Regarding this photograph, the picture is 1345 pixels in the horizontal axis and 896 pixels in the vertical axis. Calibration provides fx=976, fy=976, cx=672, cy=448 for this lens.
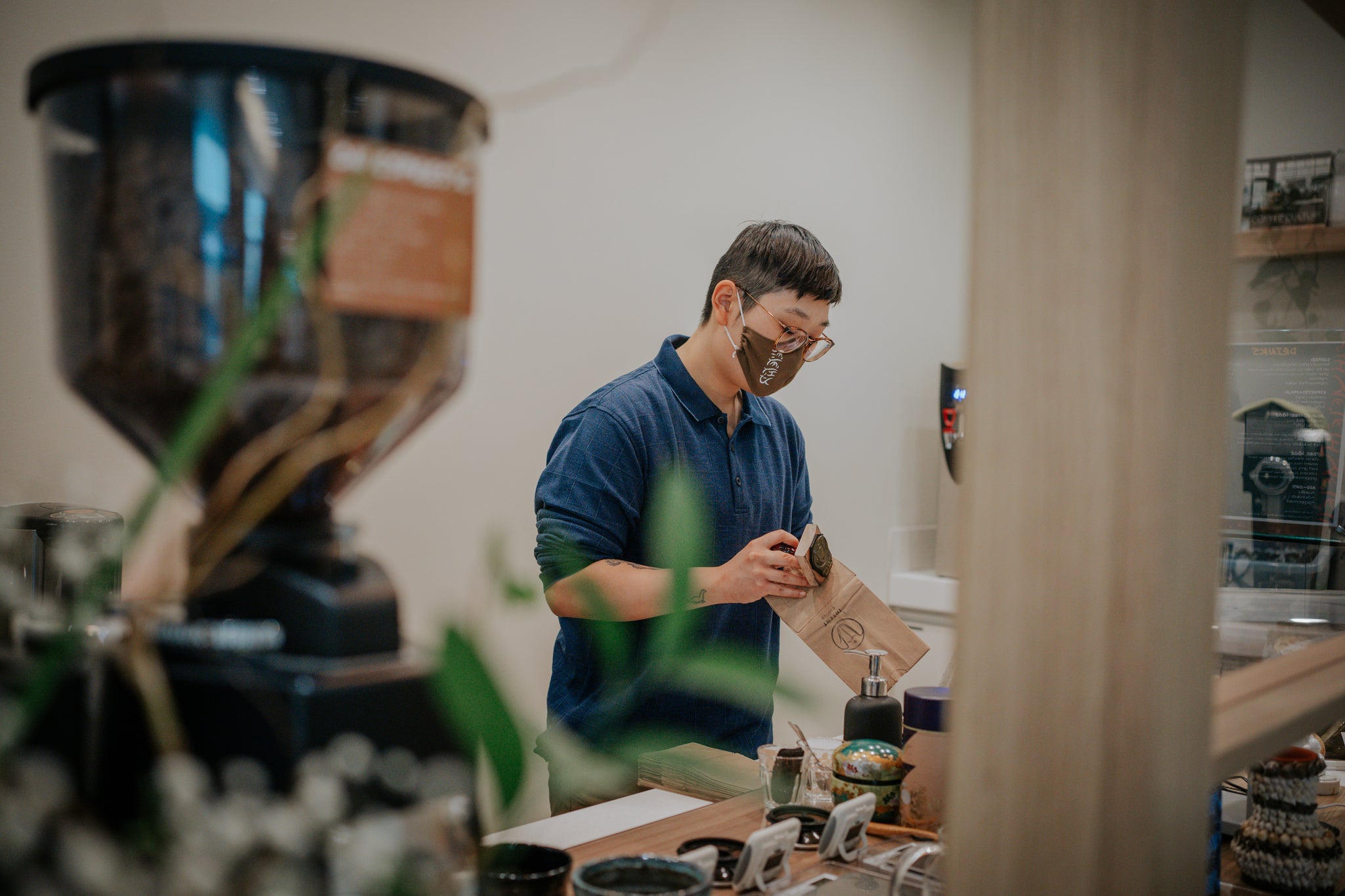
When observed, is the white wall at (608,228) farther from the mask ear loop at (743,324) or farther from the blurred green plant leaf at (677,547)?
the mask ear loop at (743,324)

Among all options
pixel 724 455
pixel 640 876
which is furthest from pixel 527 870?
pixel 724 455

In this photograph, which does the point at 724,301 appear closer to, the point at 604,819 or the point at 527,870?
the point at 604,819

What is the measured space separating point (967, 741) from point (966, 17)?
3916mm

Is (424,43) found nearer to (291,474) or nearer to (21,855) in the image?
(291,474)

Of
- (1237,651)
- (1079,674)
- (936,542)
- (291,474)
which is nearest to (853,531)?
(936,542)

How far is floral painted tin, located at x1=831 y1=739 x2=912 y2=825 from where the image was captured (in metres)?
1.30

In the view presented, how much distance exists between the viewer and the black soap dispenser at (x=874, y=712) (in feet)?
4.61

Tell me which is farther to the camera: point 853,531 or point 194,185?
point 853,531

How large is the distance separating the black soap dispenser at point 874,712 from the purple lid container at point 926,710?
0.23 feet

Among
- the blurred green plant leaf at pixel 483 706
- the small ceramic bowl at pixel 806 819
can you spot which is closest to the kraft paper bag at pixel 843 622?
the small ceramic bowl at pixel 806 819

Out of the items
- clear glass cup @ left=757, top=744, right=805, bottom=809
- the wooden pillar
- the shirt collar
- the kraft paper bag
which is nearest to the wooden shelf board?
the shirt collar

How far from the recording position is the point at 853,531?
11.1 ft

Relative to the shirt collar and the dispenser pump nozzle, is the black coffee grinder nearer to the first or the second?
the dispenser pump nozzle

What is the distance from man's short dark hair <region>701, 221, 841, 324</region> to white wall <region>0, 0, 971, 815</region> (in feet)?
0.94
